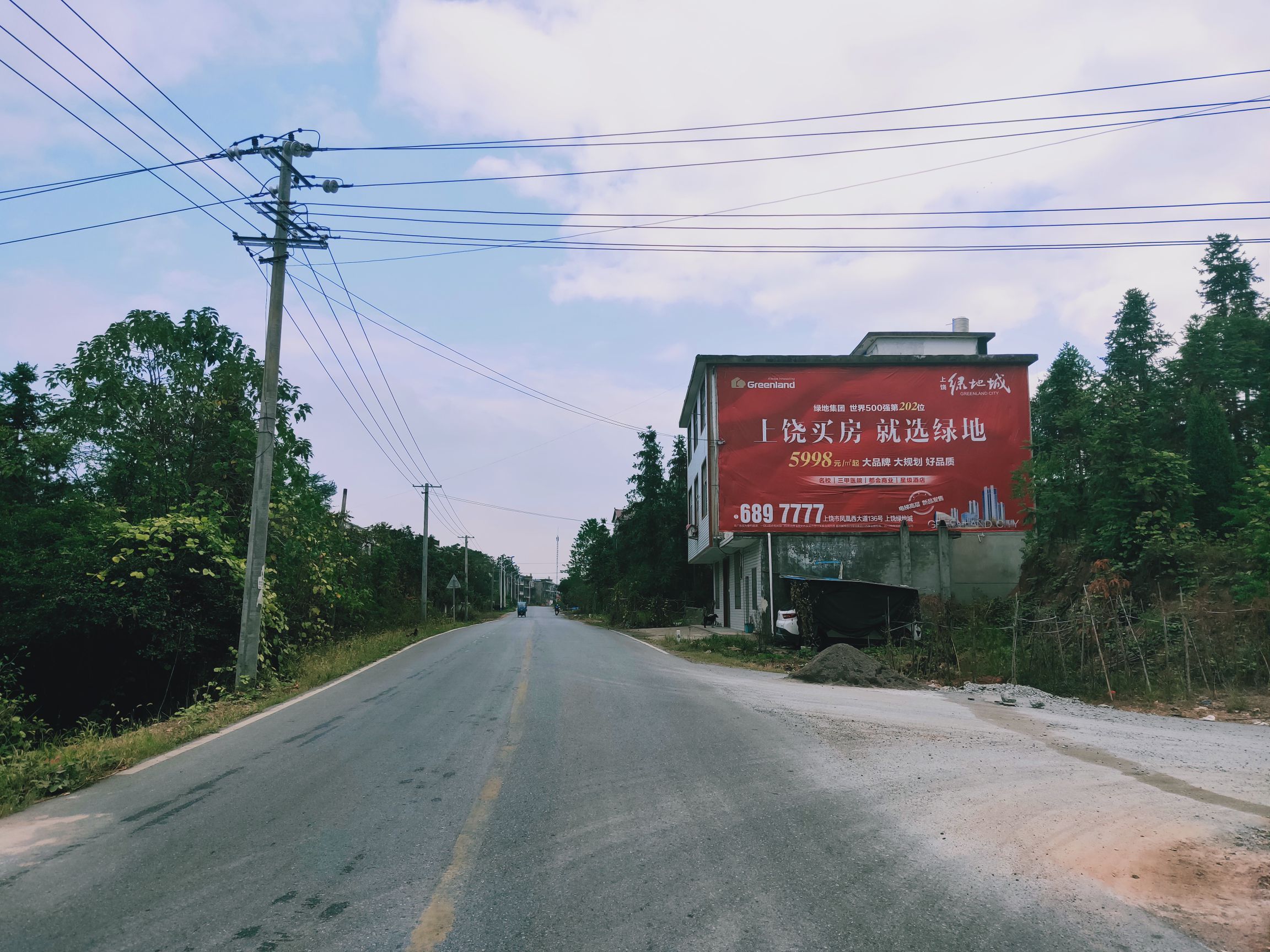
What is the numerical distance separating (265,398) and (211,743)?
23.8 ft

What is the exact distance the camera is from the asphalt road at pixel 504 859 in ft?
12.8

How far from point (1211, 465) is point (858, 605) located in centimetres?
866

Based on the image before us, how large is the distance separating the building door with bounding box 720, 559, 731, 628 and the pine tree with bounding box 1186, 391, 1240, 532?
2199 centimetres

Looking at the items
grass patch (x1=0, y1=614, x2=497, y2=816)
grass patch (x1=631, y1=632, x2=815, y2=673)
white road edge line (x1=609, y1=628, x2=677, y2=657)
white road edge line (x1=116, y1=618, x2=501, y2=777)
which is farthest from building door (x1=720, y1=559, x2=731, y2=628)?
grass patch (x1=0, y1=614, x2=497, y2=816)

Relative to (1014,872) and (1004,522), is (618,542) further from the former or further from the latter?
(1014,872)

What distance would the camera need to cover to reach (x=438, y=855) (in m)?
4.90

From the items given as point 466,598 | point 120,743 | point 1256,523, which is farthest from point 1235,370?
point 466,598

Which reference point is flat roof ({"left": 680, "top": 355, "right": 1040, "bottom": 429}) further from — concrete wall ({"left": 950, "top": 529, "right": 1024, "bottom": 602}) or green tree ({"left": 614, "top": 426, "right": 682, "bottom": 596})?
green tree ({"left": 614, "top": 426, "right": 682, "bottom": 596})

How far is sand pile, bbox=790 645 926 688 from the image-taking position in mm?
15328

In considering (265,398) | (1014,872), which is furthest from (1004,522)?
(1014,872)

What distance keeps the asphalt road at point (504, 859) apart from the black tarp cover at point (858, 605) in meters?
13.3

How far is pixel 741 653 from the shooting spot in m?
22.9

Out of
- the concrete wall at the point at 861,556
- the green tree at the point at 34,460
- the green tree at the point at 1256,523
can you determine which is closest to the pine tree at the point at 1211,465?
the green tree at the point at 1256,523

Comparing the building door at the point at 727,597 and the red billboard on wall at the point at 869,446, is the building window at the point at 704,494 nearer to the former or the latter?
the red billboard on wall at the point at 869,446
